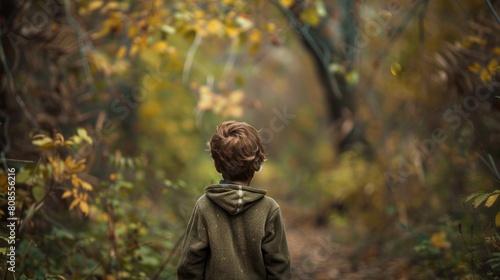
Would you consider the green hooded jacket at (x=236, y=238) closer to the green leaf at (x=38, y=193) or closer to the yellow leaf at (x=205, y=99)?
the green leaf at (x=38, y=193)

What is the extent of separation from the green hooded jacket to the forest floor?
8.10ft

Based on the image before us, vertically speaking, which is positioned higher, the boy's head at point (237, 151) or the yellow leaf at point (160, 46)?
the yellow leaf at point (160, 46)

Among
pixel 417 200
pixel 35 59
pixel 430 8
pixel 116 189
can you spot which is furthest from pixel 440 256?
pixel 430 8

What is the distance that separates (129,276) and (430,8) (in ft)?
21.9

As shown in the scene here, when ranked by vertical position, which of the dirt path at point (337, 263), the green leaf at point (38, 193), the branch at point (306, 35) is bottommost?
the dirt path at point (337, 263)

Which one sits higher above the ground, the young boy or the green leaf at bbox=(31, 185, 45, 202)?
the green leaf at bbox=(31, 185, 45, 202)

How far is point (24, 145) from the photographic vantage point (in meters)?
4.85

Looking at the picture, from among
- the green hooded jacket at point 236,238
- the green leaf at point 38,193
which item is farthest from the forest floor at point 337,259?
the green leaf at point 38,193

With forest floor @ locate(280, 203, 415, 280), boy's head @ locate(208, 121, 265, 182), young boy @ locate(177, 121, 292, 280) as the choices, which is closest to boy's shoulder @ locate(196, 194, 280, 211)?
young boy @ locate(177, 121, 292, 280)

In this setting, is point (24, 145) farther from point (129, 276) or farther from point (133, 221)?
point (129, 276)

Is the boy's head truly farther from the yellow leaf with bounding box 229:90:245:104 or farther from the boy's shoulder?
the yellow leaf with bounding box 229:90:245:104

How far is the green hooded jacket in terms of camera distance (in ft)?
9.53

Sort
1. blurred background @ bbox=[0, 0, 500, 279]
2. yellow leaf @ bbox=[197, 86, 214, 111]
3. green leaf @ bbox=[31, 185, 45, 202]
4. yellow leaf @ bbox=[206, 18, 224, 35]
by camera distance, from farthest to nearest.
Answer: yellow leaf @ bbox=[197, 86, 214, 111] → yellow leaf @ bbox=[206, 18, 224, 35] → blurred background @ bbox=[0, 0, 500, 279] → green leaf @ bbox=[31, 185, 45, 202]

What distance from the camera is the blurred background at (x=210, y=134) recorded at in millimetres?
4117
